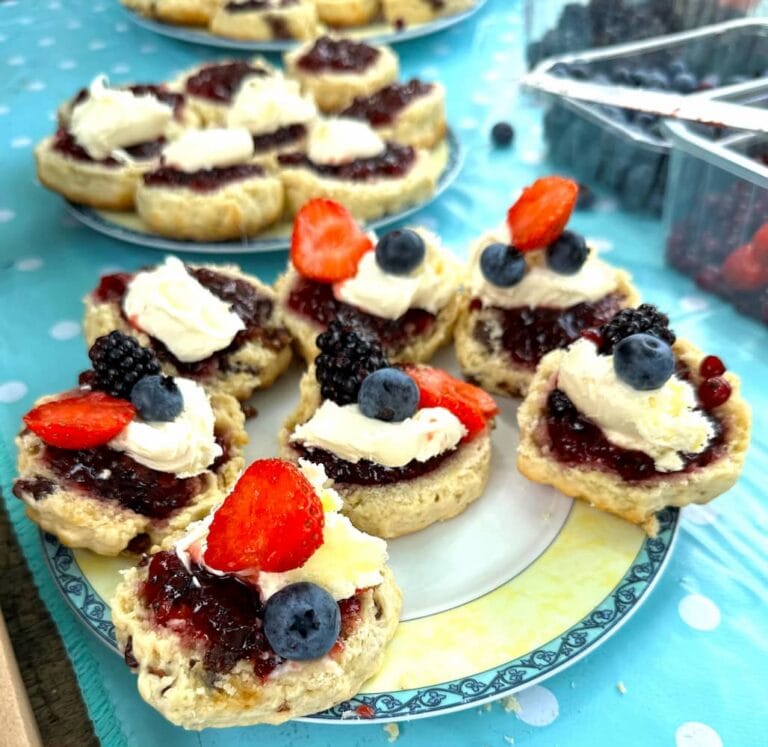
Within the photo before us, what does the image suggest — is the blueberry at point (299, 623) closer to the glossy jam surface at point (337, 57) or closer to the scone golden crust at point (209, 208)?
the scone golden crust at point (209, 208)

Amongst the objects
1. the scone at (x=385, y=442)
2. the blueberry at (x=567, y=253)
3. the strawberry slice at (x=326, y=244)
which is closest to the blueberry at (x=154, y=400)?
the scone at (x=385, y=442)

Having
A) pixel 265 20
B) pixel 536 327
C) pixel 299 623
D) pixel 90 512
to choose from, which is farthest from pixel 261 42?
pixel 299 623

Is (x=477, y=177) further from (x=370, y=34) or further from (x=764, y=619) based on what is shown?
(x=764, y=619)

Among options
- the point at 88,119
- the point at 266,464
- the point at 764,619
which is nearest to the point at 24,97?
the point at 88,119

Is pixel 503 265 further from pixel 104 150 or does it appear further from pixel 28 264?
pixel 28 264

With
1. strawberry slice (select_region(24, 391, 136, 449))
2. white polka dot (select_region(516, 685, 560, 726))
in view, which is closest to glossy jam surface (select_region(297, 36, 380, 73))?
strawberry slice (select_region(24, 391, 136, 449))

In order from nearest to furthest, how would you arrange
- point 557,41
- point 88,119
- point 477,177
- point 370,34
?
1. point 88,119
2. point 477,177
3. point 557,41
4. point 370,34
